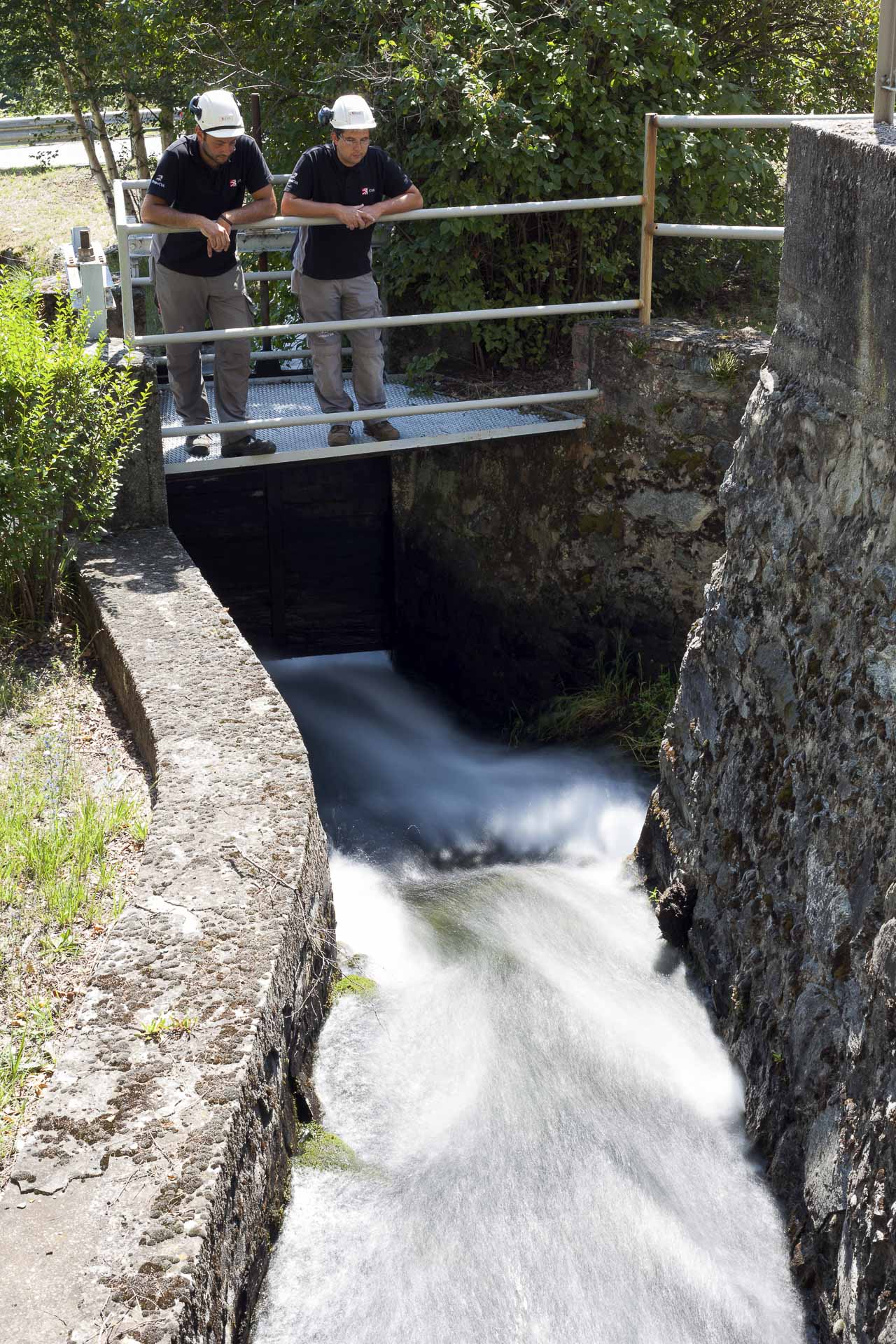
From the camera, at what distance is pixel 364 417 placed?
6613 mm

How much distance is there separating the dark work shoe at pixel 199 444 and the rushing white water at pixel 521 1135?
2.08 metres

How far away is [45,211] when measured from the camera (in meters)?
17.6

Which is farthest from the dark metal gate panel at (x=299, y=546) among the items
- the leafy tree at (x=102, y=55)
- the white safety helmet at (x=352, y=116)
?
the leafy tree at (x=102, y=55)

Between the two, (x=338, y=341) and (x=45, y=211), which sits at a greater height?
(x=45, y=211)

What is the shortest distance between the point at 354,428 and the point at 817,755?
3.64 meters

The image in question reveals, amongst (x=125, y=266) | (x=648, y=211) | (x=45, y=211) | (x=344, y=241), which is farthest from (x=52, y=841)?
(x=45, y=211)

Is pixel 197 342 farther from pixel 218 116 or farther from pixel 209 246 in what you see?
pixel 218 116

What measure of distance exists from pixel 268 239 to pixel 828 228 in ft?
15.0

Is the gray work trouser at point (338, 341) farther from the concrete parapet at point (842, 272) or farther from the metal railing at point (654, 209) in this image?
the concrete parapet at point (842, 272)

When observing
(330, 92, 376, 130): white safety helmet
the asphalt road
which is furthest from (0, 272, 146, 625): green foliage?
the asphalt road

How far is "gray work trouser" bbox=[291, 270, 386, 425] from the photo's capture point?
6621 mm

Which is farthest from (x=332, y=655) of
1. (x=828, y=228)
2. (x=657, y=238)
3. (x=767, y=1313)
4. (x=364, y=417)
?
(x=767, y=1313)

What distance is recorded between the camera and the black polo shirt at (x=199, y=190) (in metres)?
6.11

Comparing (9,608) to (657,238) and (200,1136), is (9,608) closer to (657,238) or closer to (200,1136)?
(200,1136)
